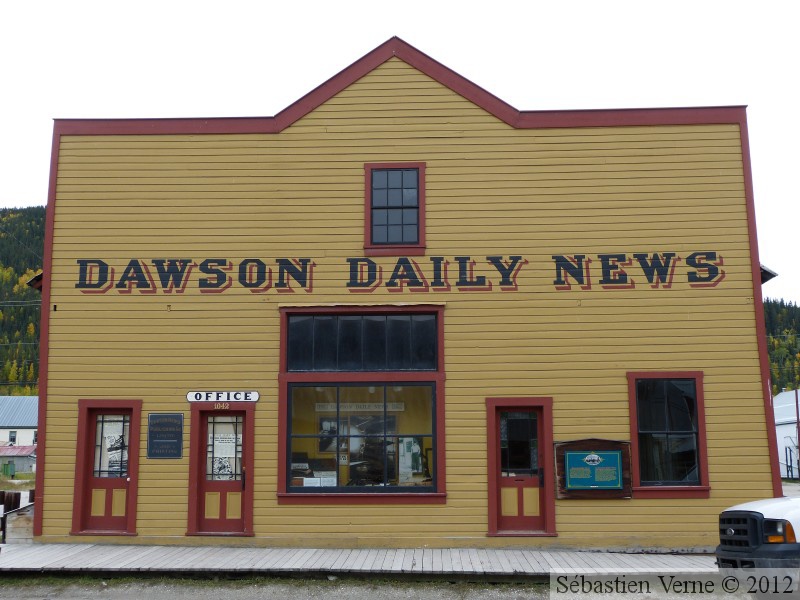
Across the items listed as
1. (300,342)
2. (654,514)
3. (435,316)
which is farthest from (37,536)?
(654,514)

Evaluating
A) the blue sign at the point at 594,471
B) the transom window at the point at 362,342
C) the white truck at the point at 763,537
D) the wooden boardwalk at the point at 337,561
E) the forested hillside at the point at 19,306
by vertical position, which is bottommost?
the wooden boardwalk at the point at 337,561

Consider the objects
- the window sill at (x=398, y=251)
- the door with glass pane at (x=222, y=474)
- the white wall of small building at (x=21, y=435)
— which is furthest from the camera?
the white wall of small building at (x=21, y=435)

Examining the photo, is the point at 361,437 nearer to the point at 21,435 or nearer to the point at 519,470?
the point at 519,470

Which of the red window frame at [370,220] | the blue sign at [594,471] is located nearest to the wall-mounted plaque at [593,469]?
the blue sign at [594,471]

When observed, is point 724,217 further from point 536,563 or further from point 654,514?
point 536,563

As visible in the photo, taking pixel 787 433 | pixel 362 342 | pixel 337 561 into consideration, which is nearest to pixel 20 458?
pixel 787 433

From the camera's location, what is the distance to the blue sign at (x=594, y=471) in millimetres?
12977

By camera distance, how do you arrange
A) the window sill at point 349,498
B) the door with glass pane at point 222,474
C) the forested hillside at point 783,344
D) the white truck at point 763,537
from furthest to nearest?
the forested hillside at point 783,344, the door with glass pane at point 222,474, the window sill at point 349,498, the white truck at point 763,537

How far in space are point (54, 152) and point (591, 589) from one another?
12.2 m

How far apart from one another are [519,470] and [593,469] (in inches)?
50.1

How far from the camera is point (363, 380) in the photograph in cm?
1347

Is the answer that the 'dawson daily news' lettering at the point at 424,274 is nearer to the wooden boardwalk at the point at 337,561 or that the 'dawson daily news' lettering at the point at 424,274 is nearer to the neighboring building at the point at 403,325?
the neighboring building at the point at 403,325

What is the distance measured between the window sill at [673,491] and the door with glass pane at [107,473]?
29.6 ft

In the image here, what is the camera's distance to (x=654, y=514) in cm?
1295
